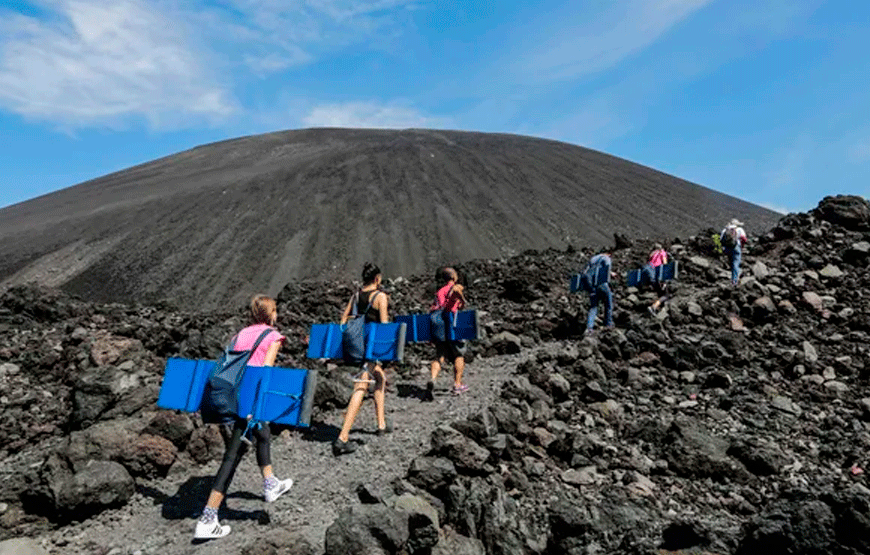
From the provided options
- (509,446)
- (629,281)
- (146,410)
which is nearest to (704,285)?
(629,281)

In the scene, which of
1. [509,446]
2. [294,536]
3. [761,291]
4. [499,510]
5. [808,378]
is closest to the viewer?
[294,536]

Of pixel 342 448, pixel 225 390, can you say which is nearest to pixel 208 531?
pixel 225 390

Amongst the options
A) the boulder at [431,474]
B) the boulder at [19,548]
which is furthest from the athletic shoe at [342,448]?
the boulder at [19,548]

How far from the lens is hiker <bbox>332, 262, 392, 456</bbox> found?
589cm

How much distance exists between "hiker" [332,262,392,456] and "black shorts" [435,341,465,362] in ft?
5.96

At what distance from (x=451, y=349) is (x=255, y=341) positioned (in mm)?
3771

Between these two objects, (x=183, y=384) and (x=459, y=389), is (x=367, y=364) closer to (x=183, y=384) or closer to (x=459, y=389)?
(x=183, y=384)

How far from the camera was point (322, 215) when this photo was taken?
29.2m

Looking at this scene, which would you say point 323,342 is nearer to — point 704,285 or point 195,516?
point 195,516

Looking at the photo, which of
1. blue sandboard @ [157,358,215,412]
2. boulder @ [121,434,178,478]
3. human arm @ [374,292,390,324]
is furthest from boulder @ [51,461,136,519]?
human arm @ [374,292,390,324]

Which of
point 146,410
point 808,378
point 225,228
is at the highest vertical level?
point 225,228

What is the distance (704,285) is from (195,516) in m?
11.9

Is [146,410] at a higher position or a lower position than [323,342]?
lower

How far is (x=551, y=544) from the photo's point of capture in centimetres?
497
